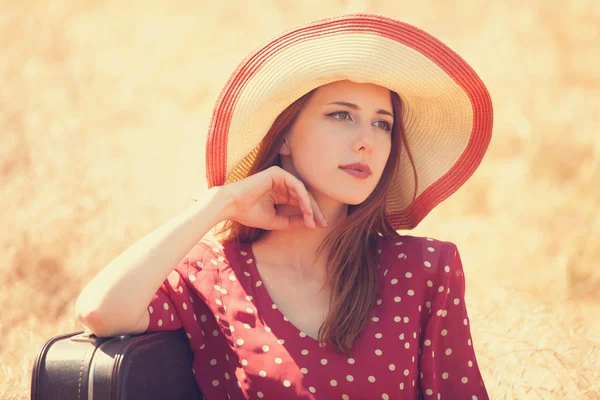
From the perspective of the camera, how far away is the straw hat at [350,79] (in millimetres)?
2604

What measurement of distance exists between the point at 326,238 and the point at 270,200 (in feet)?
0.73

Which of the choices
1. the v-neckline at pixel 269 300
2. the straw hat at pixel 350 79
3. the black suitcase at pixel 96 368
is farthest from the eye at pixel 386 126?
the black suitcase at pixel 96 368

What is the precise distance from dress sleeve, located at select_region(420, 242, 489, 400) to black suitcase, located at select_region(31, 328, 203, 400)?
821 mm

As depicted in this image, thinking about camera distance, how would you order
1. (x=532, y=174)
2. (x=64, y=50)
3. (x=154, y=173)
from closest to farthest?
(x=154, y=173) → (x=532, y=174) → (x=64, y=50)

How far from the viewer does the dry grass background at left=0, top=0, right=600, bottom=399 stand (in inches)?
154

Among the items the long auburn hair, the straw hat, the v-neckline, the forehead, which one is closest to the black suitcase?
the v-neckline

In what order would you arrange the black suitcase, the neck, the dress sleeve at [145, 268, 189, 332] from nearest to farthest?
the black suitcase
the dress sleeve at [145, 268, 189, 332]
the neck

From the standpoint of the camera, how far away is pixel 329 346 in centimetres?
255

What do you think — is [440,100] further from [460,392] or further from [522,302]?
[522,302]

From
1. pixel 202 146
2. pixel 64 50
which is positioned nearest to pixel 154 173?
pixel 202 146

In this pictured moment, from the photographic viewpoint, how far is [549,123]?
7.05 m

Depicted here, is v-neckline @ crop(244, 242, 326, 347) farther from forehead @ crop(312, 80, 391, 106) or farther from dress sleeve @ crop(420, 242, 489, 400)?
forehead @ crop(312, 80, 391, 106)

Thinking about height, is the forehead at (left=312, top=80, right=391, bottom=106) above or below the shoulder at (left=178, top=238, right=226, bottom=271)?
above

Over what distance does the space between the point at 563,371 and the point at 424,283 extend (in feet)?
3.23
